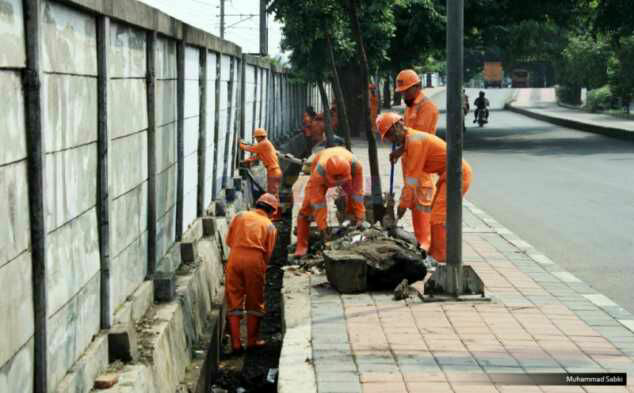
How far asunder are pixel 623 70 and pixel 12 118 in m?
39.3

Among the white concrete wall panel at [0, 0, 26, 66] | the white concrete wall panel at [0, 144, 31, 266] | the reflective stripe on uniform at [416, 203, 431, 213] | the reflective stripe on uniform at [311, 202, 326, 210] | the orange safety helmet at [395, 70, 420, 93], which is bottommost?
the reflective stripe on uniform at [311, 202, 326, 210]

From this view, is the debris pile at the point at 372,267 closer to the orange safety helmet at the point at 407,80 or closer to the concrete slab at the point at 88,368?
the orange safety helmet at the point at 407,80

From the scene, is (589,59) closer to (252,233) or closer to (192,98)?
(192,98)

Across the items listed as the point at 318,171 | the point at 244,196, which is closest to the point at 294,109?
the point at 244,196

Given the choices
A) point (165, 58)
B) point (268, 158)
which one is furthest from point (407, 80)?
point (268, 158)

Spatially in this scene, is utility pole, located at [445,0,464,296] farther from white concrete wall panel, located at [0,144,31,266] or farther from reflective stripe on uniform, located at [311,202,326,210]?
white concrete wall panel, located at [0,144,31,266]

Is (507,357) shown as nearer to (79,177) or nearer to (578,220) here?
(79,177)

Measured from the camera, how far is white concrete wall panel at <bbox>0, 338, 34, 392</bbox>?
4656 mm

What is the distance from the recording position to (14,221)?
15.8 ft

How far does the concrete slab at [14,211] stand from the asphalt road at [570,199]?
5.59m

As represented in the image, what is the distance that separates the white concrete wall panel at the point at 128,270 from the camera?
725 cm

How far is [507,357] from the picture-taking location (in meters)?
6.76

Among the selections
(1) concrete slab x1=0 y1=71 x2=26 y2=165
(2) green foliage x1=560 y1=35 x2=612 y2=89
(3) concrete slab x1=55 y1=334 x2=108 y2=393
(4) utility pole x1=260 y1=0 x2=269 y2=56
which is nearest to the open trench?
(3) concrete slab x1=55 y1=334 x2=108 y2=393

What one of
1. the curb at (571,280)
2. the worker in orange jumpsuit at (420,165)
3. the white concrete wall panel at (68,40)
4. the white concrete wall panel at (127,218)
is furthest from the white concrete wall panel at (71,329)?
the worker in orange jumpsuit at (420,165)
